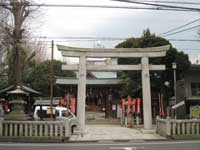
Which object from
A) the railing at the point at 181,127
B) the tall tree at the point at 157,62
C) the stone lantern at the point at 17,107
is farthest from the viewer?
the tall tree at the point at 157,62

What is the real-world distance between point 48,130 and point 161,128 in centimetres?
696

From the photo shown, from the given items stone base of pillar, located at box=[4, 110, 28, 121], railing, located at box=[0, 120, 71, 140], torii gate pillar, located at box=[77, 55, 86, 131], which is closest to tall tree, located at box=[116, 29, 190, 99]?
torii gate pillar, located at box=[77, 55, 86, 131]

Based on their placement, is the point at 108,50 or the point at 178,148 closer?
the point at 178,148

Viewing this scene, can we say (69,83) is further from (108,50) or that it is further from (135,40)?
(108,50)

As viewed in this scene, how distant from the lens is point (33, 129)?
21.3m

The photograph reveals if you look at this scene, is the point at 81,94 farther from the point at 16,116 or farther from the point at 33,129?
the point at 33,129

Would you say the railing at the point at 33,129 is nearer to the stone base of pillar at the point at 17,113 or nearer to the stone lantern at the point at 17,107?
the stone base of pillar at the point at 17,113

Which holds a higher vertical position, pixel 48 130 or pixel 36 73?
pixel 36 73

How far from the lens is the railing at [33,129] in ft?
69.7

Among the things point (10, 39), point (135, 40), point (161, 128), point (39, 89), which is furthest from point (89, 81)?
point (161, 128)

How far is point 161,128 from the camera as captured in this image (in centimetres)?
2350

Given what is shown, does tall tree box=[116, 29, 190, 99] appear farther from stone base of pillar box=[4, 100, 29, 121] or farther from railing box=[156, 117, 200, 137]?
stone base of pillar box=[4, 100, 29, 121]

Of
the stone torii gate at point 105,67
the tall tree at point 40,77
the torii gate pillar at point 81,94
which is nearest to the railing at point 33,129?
the torii gate pillar at point 81,94

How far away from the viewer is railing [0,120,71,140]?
21.2m
